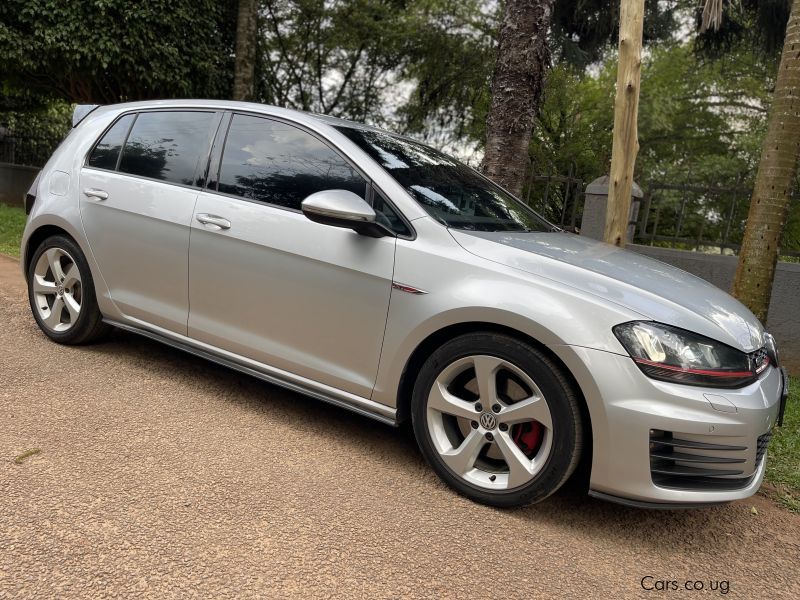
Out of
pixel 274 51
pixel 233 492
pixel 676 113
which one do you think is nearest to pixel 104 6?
pixel 274 51

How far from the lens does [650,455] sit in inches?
93.0

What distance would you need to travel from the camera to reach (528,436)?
2.64 m

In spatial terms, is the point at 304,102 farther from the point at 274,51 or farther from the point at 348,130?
the point at 348,130

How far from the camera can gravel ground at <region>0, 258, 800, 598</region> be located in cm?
208

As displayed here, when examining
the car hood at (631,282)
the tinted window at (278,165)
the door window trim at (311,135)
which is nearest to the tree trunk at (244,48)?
the door window trim at (311,135)

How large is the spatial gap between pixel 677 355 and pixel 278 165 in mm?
2125

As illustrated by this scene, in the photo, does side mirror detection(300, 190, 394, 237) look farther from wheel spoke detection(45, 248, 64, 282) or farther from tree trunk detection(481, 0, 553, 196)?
Answer: tree trunk detection(481, 0, 553, 196)

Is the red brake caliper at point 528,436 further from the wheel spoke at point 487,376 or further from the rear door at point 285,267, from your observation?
the rear door at point 285,267

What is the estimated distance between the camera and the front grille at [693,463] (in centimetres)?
235

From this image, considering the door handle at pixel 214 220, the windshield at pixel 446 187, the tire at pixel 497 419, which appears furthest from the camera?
the door handle at pixel 214 220

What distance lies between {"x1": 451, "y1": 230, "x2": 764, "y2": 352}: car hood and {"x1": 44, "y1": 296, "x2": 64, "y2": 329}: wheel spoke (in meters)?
2.79

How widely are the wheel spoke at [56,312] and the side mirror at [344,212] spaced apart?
7.29 ft

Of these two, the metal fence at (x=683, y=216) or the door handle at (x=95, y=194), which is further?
the metal fence at (x=683, y=216)

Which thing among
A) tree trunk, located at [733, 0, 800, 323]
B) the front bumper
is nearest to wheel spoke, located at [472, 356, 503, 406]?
the front bumper
